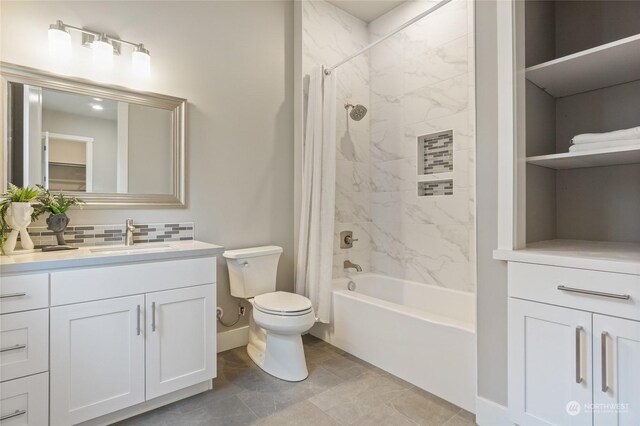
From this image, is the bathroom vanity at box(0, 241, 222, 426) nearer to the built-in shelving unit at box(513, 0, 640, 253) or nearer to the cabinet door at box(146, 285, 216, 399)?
the cabinet door at box(146, 285, 216, 399)

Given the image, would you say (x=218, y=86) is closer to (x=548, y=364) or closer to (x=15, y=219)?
(x=15, y=219)

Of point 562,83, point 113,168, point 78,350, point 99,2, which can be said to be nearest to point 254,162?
point 113,168

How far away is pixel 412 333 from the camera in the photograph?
6.38ft

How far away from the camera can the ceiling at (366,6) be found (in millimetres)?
2896

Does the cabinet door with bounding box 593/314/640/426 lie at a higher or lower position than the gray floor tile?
higher

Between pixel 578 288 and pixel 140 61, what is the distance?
2606mm

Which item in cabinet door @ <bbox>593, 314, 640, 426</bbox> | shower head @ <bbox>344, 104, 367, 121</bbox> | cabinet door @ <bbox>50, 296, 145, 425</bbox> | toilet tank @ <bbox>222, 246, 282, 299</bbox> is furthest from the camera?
shower head @ <bbox>344, 104, 367, 121</bbox>

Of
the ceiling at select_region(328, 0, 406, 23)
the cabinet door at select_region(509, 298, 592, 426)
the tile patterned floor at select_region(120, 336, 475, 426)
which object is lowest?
the tile patterned floor at select_region(120, 336, 475, 426)

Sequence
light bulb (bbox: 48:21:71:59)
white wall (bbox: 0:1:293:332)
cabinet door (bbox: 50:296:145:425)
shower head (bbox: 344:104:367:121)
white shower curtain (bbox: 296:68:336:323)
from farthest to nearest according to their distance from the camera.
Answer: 1. shower head (bbox: 344:104:367:121)
2. white shower curtain (bbox: 296:68:336:323)
3. white wall (bbox: 0:1:293:332)
4. light bulb (bbox: 48:21:71:59)
5. cabinet door (bbox: 50:296:145:425)

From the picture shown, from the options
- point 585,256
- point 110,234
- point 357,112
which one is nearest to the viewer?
point 585,256

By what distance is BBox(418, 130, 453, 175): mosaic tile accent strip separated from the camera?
2574mm

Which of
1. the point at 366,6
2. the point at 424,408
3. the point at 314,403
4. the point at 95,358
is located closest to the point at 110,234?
the point at 95,358

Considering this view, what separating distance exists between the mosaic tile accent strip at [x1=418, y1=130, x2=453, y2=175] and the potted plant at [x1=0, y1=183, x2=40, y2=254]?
2635mm

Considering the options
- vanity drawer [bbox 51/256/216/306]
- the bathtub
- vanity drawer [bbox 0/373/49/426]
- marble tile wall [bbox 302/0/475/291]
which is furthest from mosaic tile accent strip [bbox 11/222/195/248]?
marble tile wall [bbox 302/0/475/291]
